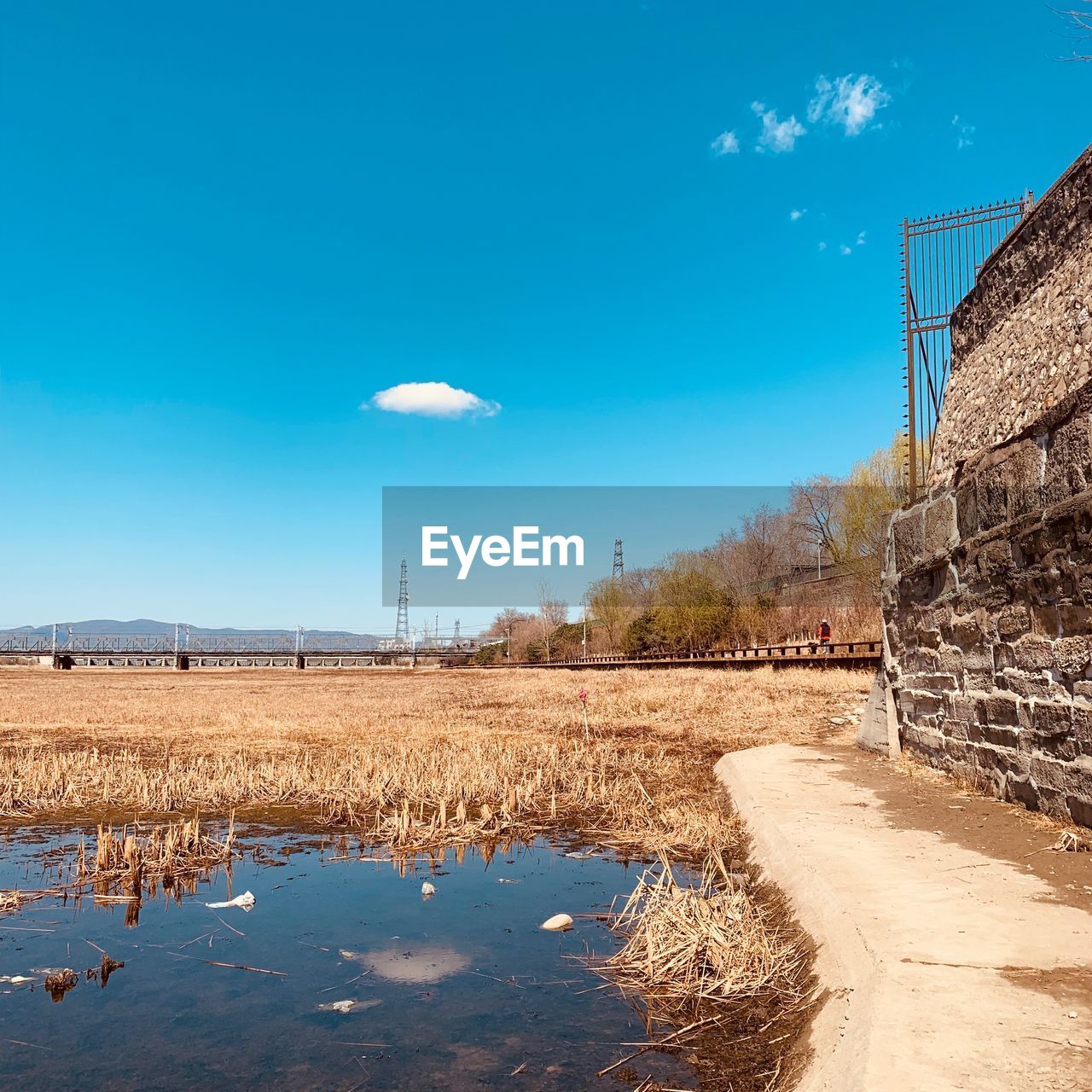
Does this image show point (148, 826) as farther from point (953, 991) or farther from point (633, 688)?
point (633, 688)

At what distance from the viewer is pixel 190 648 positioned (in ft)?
276

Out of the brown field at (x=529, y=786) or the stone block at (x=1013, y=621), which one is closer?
the brown field at (x=529, y=786)

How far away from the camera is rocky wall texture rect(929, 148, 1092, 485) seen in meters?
7.79

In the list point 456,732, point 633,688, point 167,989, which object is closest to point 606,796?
point 167,989

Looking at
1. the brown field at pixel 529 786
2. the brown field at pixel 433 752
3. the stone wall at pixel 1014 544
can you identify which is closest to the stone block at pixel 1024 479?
the stone wall at pixel 1014 544

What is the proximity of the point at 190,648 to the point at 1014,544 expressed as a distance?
85426 mm

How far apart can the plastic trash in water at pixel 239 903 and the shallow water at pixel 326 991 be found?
0.28ft

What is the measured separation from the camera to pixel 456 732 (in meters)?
18.9

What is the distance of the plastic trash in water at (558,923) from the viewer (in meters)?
6.48

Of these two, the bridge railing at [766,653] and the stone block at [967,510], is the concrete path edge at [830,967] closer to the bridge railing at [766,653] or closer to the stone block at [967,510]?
the stone block at [967,510]

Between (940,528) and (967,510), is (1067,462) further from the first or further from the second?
(940,528)

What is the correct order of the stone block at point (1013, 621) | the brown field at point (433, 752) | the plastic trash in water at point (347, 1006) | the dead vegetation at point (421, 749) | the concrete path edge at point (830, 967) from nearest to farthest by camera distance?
the concrete path edge at point (830, 967)
the plastic trash in water at point (347, 1006)
the stone block at point (1013, 621)
the brown field at point (433, 752)
the dead vegetation at point (421, 749)

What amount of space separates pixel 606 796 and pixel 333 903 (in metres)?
4.84

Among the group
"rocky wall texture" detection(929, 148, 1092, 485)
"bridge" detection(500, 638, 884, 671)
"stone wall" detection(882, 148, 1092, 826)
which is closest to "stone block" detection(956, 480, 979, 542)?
"stone wall" detection(882, 148, 1092, 826)
